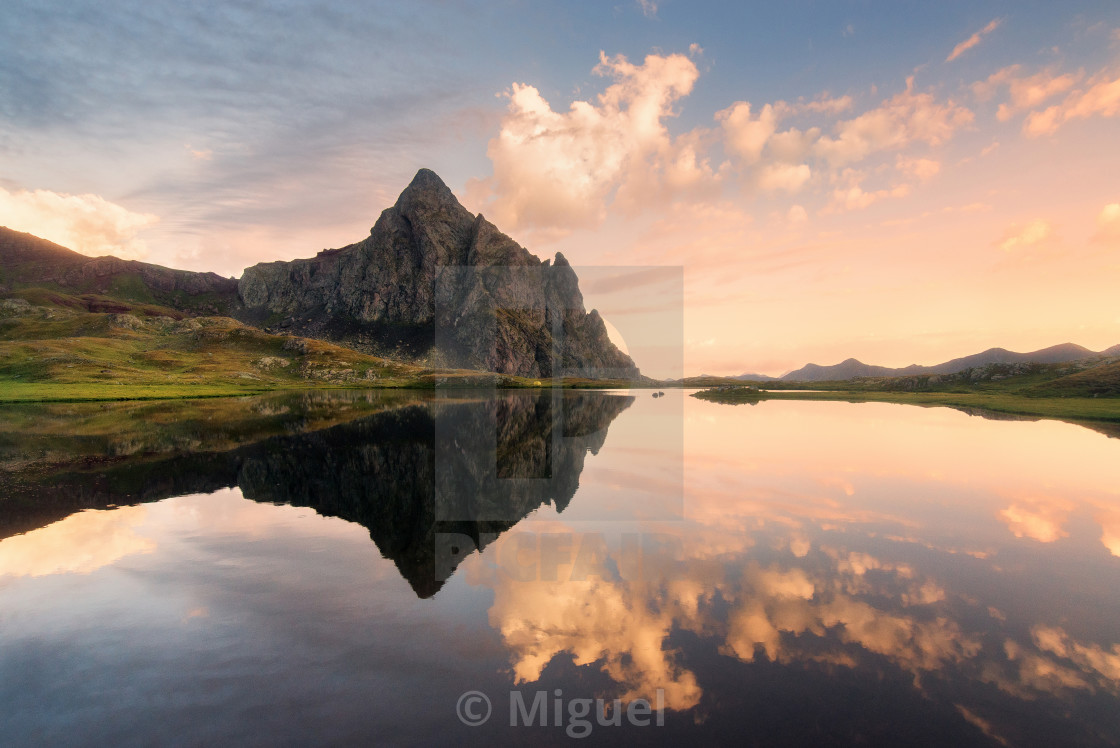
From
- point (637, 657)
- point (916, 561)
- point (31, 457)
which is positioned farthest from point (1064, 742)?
point (31, 457)

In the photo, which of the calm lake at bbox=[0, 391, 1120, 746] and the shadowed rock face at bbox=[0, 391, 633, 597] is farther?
the shadowed rock face at bbox=[0, 391, 633, 597]

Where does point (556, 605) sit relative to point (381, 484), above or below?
below

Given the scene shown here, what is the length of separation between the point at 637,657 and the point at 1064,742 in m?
7.99

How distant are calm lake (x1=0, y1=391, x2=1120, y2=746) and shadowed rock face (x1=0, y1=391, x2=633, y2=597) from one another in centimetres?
26

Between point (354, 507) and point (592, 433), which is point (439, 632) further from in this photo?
point (592, 433)

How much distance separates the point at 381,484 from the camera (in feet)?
90.5

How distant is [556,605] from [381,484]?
58.8 ft

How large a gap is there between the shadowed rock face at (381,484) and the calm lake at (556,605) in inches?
10.2

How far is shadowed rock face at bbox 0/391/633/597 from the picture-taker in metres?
19.7

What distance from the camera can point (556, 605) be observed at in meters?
13.6

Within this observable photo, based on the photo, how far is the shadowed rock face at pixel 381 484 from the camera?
1973cm

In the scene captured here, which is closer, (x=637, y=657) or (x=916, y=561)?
(x=637, y=657)

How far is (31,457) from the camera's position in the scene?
33000mm

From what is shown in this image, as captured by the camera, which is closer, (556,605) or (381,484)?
(556,605)
